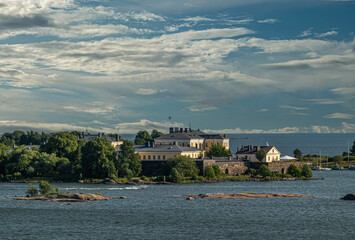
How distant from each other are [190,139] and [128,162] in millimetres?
35524

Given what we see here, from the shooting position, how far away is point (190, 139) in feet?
500

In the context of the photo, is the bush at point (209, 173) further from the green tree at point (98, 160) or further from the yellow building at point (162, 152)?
the green tree at point (98, 160)

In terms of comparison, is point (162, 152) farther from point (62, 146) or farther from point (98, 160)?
point (62, 146)

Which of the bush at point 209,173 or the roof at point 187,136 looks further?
the roof at point 187,136

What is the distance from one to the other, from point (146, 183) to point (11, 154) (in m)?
36.5

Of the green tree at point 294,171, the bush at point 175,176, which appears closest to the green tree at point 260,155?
the green tree at point 294,171

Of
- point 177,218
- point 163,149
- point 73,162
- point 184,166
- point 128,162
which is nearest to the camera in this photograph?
point 177,218

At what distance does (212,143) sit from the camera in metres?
155

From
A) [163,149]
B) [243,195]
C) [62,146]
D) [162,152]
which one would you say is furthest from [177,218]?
[62,146]

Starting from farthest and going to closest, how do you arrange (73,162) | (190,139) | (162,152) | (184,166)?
(190,139), (162,152), (73,162), (184,166)

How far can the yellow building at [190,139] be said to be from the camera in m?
153

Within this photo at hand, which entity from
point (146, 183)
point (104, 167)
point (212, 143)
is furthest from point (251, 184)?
point (212, 143)

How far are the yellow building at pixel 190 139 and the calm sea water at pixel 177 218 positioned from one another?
57.0 m

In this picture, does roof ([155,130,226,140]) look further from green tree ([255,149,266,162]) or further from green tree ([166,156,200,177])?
green tree ([166,156,200,177])
